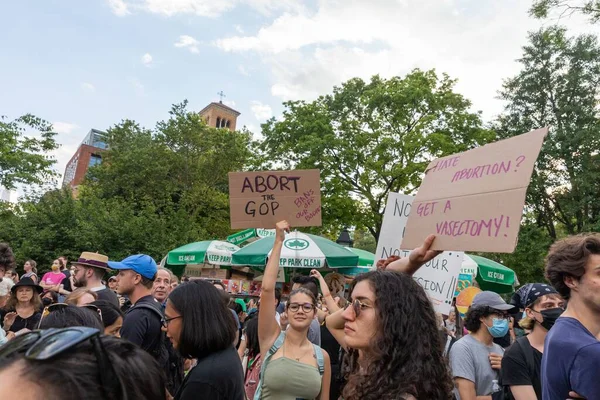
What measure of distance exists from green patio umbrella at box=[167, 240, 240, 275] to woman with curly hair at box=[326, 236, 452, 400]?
9753mm

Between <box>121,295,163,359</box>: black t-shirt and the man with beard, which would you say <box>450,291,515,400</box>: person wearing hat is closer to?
<box>121,295,163,359</box>: black t-shirt

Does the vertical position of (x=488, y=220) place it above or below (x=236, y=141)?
below

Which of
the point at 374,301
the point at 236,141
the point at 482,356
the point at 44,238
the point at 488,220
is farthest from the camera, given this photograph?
the point at 236,141

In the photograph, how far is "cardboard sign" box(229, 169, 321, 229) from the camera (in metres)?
4.63

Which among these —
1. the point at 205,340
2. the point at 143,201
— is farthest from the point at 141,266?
the point at 143,201

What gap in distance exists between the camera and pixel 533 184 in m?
24.8

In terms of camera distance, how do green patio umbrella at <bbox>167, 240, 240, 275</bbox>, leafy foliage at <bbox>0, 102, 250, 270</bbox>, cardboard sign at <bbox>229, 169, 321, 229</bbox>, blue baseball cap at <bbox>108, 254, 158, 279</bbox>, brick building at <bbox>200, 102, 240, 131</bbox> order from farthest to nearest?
brick building at <bbox>200, 102, 240, 131</bbox> → leafy foliage at <bbox>0, 102, 250, 270</bbox> → green patio umbrella at <bbox>167, 240, 240, 275</bbox> → cardboard sign at <bbox>229, 169, 321, 229</bbox> → blue baseball cap at <bbox>108, 254, 158, 279</bbox>

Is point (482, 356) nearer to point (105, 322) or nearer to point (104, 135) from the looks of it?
point (105, 322)

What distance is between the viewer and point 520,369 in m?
3.30

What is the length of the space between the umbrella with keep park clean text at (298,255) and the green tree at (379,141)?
12.3 meters

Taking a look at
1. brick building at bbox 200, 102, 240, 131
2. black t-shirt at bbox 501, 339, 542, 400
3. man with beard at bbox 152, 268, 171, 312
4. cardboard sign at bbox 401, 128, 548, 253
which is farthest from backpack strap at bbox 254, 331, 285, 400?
brick building at bbox 200, 102, 240, 131

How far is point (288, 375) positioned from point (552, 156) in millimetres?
24682

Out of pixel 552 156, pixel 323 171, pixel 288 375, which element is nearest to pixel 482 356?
pixel 288 375

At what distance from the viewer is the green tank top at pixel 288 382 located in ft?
11.5
